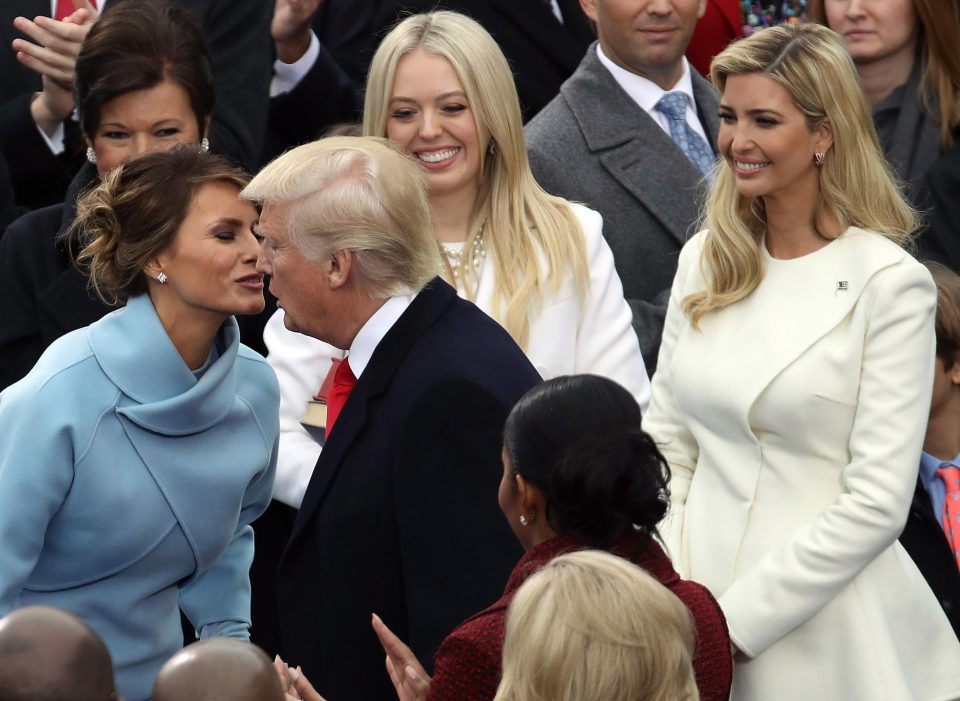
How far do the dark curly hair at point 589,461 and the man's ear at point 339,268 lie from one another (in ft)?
2.32

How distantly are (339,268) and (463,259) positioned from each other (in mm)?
1060

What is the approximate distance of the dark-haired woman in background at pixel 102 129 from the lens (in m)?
4.44

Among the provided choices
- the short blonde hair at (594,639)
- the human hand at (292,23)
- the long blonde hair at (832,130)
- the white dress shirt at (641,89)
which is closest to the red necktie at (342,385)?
the long blonde hair at (832,130)

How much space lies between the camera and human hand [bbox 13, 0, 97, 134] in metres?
5.08

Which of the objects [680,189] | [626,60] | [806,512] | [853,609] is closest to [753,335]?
[806,512]

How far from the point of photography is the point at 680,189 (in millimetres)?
4938

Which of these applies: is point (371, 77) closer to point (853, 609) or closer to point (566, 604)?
point (853, 609)

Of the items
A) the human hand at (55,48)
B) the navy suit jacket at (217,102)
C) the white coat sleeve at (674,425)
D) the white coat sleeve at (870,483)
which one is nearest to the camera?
the white coat sleeve at (870,483)

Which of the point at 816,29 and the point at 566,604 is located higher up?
the point at 816,29

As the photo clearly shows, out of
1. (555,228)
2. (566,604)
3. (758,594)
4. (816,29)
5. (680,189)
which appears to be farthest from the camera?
(680,189)

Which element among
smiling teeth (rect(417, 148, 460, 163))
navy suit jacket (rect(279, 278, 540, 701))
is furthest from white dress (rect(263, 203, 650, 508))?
navy suit jacket (rect(279, 278, 540, 701))

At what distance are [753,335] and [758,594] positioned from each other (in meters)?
0.60

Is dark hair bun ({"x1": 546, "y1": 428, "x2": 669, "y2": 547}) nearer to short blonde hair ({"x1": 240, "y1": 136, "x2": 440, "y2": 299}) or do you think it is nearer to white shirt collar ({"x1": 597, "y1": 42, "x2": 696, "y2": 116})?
short blonde hair ({"x1": 240, "y1": 136, "x2": 440, "y2": 299})

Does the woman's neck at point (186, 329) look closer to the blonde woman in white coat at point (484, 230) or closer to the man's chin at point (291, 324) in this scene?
the man's chin at point (291, 324)
